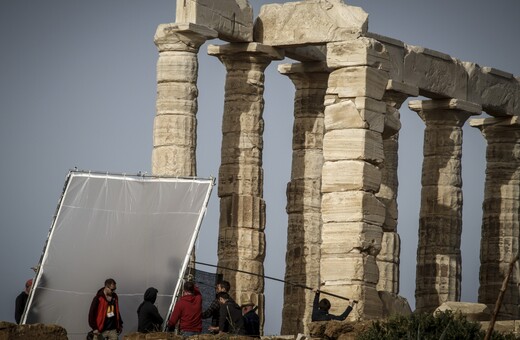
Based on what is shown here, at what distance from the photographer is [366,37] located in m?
40.8

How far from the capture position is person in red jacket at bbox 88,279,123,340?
30.3 metres

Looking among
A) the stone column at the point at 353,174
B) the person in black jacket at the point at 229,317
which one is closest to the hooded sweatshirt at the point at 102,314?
the person in black jacket at the point at 229,317

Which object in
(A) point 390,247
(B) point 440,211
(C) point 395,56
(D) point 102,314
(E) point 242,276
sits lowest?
(D) point 102,314

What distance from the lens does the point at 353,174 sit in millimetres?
39812

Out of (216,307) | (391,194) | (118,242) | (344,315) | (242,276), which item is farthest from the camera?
(391,194)

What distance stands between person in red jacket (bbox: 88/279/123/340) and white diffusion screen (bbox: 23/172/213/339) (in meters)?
1.23

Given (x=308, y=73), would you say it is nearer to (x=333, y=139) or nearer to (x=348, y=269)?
(x=333, y=139)

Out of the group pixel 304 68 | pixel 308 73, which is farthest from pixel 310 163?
pixel 304 68

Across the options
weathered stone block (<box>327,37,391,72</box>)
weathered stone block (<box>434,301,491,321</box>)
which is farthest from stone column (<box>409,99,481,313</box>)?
weathered stone block (<box>434,301,491,321</box>)

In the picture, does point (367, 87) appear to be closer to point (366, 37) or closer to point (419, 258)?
point (366, 37)

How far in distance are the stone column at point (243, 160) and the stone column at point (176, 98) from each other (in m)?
2.81

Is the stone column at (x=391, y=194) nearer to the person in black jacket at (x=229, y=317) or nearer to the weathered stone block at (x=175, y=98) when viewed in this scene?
the weathered stone block at (x=175, y=98)

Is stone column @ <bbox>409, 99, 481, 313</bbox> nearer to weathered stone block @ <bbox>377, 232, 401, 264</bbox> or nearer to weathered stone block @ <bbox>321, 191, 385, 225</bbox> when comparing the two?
weathered stone block @ <bbox>377, 232, 401, 264</bbox>

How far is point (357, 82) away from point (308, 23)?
2654 mm
